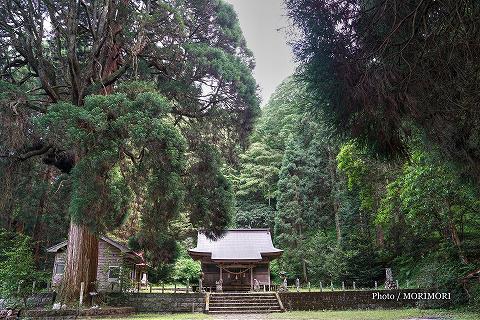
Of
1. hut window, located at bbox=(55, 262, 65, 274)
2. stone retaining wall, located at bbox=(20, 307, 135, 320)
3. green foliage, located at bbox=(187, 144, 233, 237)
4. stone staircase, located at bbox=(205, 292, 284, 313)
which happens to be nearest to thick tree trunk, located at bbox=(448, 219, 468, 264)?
stone staircase, located at bbox=(205, 292, 284, 313)

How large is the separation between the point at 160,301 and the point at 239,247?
29.8 feet

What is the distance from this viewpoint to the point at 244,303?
1438 cm

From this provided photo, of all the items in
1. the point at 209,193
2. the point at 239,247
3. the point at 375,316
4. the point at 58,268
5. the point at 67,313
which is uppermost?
the point at 209,193

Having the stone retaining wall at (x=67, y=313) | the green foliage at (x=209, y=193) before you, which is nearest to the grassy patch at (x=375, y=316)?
the stone retaining wall at (x=67, y=313)

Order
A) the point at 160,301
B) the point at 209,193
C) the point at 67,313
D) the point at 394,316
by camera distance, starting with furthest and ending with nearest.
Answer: the point at 160,301, the point at 209,193, the point at 394,316, the point at 67,313

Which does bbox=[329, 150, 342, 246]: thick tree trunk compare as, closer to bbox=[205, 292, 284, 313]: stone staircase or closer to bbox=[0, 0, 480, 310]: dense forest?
bbox=[0, 0, 480, 310]: dense forest

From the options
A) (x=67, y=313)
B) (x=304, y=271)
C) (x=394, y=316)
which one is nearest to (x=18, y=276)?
(x=67, y=313)

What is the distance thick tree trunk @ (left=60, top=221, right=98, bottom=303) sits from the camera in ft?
33.4

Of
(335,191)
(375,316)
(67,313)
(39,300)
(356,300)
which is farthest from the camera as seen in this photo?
(335,191)

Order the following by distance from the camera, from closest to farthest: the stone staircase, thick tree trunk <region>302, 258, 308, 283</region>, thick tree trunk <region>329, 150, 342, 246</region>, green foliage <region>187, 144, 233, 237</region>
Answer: green foliage <region>187, 144, 233, 237</region>, the stone staircase, thick tree trunk <region>302, 258, 308, 283</region>, thick tree trunk <region>329, 150, 342, 246</region>

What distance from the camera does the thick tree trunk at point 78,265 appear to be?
10188mm

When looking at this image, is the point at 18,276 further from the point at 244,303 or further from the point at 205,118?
the point at 244,303

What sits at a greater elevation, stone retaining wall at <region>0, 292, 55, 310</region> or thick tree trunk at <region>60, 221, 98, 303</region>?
thick tree trunk at <region>60, 221, 98, 303</region>

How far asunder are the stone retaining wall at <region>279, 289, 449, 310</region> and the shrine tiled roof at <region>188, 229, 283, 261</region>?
6.74 m
